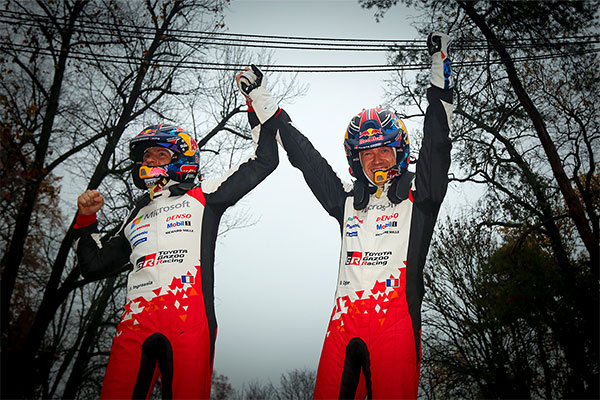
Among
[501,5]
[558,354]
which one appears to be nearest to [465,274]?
[558,354]

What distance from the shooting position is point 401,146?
3.90 metres

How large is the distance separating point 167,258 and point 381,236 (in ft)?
5.69

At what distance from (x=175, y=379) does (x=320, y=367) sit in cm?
104

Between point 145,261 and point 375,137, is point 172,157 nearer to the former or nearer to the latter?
point 145,261

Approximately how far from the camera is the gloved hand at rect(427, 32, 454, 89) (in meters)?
3.62

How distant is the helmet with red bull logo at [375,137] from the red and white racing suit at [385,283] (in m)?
0.16

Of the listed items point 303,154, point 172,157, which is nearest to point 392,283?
point 303,154

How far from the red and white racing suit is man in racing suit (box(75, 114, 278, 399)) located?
0.95 metres

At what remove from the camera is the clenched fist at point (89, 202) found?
4.19m

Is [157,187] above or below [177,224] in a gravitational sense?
above

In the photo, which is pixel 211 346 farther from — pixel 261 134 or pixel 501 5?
pixel 501 5

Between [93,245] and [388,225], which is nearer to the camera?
[388,225]

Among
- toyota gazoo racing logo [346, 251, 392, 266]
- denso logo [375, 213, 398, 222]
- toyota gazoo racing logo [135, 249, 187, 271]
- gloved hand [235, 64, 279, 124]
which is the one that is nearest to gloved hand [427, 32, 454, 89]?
denso logo [375, 213, 398, 222]

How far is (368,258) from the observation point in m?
3.53
